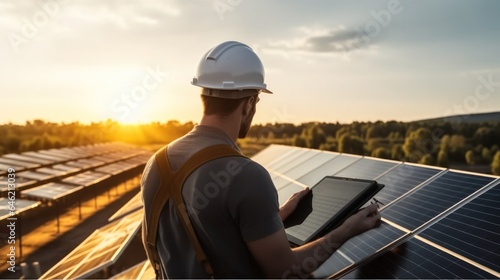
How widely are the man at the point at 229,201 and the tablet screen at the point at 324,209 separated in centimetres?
62

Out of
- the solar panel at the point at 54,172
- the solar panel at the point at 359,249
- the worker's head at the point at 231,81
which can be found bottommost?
the solar panel at the point at 54,172

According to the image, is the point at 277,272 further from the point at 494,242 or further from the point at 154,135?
the point at 154,135

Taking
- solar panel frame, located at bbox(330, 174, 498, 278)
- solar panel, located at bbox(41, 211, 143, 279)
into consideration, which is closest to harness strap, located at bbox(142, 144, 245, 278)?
solar panel frame, located at bbox(330, 174, 498, 278)

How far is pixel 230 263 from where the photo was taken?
8.90ft

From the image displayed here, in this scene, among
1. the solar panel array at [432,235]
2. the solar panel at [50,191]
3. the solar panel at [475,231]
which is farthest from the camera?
the solar panel at [50,191]

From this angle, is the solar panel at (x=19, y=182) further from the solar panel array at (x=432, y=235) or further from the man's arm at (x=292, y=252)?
the man's arm at (x=292, y=252)

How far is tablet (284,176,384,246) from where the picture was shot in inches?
148

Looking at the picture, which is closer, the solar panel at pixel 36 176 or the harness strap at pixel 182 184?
the harness strap at pixel 182 184

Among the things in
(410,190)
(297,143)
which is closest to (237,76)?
(410,190)

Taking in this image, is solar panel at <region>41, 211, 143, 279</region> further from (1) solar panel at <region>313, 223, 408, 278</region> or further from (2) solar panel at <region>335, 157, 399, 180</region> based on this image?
(1) solar panel at <region>313, 223, 408, 278</region>

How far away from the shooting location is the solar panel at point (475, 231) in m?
4.09

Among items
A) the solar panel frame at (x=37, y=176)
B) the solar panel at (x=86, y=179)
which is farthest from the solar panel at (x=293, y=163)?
the solar panel frame at (x=37, y=176)

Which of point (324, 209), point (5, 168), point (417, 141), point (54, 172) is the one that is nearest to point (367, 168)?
point (324, 209)

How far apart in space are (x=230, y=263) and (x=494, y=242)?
2963 mm
